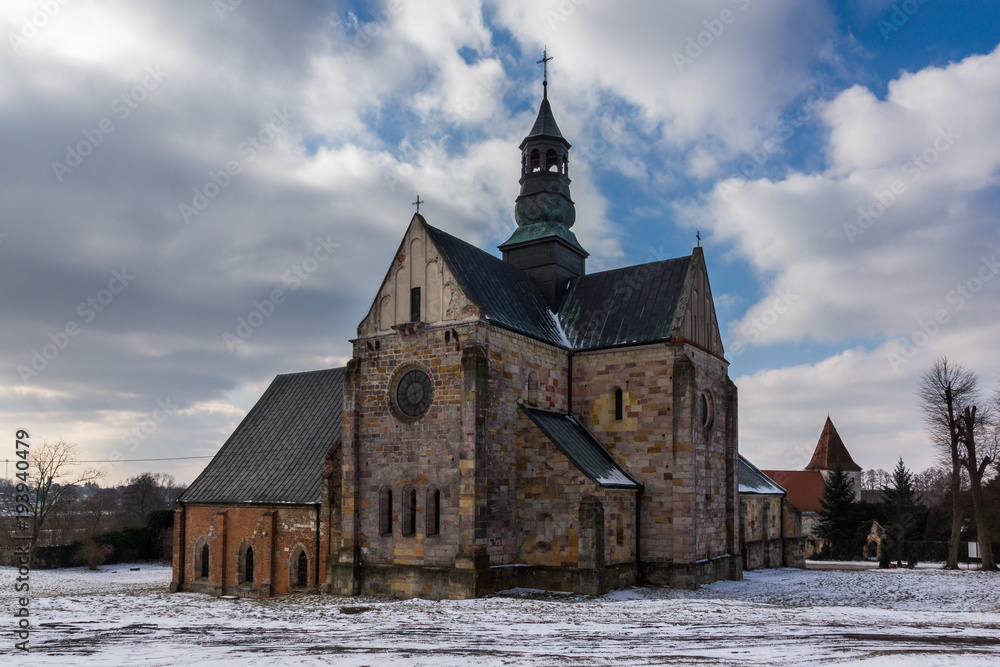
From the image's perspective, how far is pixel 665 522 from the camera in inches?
1007

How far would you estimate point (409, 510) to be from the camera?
79.4 ft

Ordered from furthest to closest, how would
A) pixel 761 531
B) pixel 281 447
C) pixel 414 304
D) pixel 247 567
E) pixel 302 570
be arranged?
pixel 761 531 < pixel 281 447 < pixel 247 567 < pixel 302 570 < pixel 414 304

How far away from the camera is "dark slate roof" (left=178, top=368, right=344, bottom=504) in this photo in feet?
101

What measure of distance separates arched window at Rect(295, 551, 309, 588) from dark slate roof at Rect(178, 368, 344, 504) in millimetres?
2137

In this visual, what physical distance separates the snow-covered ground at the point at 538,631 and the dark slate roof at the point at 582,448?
3.67 m

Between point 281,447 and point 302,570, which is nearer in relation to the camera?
point 302,570

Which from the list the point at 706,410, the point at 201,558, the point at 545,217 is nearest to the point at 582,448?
the point at 706,410

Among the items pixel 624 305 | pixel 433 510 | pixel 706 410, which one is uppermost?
pixel 624 305

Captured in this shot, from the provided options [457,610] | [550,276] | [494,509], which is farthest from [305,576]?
[550,276]

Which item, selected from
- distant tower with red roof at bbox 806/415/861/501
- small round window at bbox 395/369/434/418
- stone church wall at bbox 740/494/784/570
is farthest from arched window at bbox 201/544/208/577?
distant tower with red roof at bbox 806/415/861/501

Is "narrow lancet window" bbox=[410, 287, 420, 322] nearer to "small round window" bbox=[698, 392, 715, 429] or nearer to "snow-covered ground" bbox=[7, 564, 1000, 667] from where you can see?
"snow-covered ground" bbox=[7, 564, 1000, 667]

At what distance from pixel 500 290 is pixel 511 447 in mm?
5972

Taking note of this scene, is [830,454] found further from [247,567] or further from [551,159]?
[247,567]

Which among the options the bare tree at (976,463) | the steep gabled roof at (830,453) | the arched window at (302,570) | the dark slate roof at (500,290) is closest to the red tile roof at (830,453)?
the steep gabled roof at (830,453)
